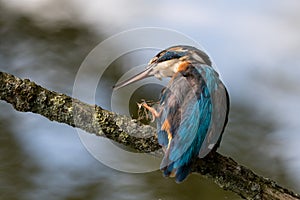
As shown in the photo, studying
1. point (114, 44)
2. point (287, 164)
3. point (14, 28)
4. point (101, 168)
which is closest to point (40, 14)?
point (14, 28)

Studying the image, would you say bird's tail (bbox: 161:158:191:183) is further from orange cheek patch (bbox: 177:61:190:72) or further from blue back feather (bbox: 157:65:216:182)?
orange cheek patch (bbox: 177:61:190:72)

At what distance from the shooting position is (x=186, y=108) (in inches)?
37.1

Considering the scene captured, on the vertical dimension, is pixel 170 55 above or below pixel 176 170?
above

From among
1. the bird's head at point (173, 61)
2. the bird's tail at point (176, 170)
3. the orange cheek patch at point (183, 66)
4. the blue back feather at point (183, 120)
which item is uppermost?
the bird's head at point (173, 61)

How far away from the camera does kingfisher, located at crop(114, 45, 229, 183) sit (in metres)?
0.92

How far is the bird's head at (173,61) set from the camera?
0.98 meters

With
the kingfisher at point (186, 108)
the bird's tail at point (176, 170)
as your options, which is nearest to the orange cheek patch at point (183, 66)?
the kingfisher at point (186, 108)

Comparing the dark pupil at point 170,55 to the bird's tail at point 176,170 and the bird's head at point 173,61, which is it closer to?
the bird's head at point 173,61

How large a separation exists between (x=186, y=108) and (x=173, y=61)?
0.08 meters

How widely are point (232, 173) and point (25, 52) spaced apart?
1276mm

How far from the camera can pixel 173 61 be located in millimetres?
982

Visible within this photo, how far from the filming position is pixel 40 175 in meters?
1.69

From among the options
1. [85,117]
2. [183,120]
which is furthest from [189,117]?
[85,117]

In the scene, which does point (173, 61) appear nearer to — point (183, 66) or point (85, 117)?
point (183, 66)
